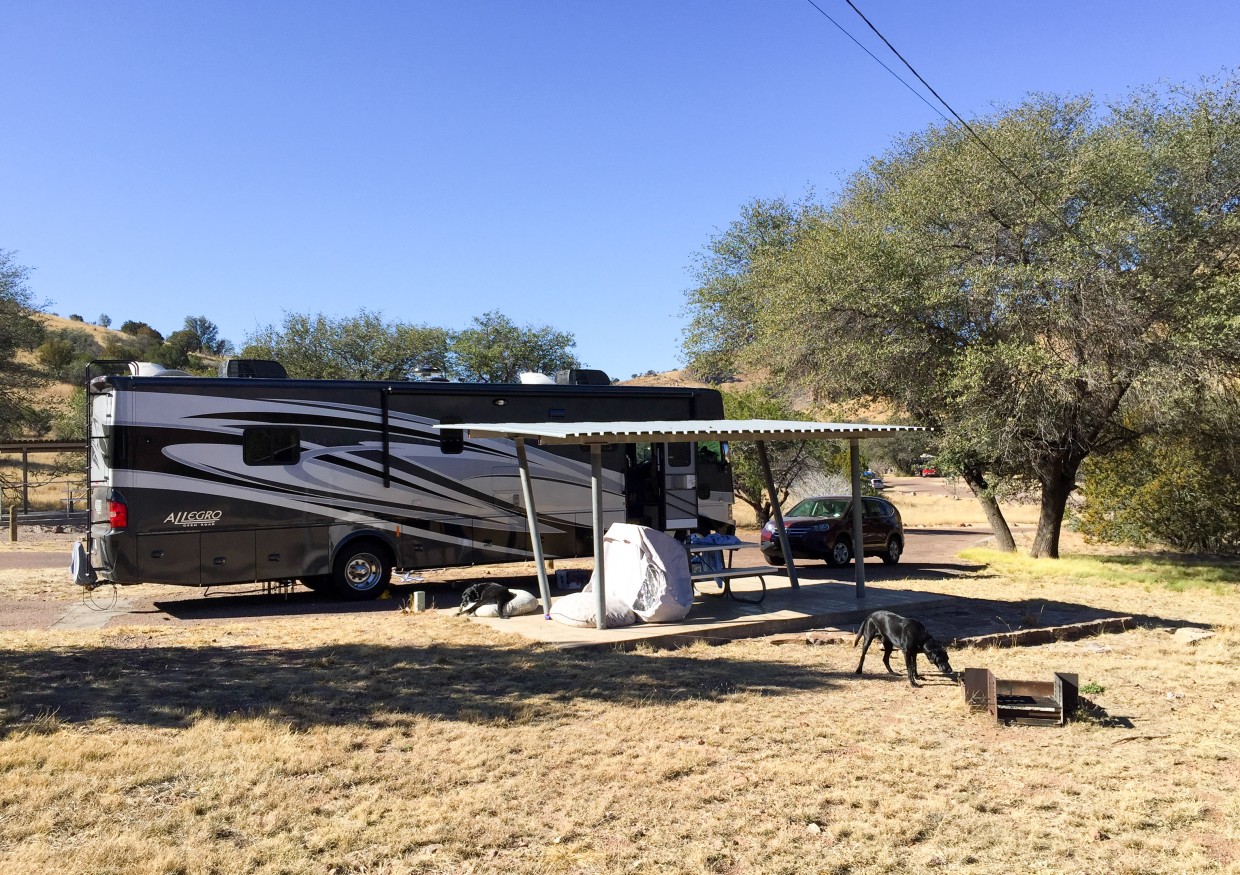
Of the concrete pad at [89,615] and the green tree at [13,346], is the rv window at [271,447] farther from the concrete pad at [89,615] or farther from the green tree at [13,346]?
the green tree at [13,346]

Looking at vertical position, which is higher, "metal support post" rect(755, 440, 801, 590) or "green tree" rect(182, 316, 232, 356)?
"green tree" rect(182, 316, 232, 356)

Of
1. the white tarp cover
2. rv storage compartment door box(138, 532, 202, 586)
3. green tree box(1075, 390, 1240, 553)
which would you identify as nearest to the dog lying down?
the white tarp cover

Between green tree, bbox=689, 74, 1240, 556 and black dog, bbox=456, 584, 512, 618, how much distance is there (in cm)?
912

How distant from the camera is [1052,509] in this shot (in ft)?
66.3

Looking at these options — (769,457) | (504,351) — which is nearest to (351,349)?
(504,351)

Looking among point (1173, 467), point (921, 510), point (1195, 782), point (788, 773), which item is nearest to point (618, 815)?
point (788, 773)

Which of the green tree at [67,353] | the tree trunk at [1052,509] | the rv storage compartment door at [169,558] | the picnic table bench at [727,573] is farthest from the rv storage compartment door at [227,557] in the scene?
the green tree at [67,353]

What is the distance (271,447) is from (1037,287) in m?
12.5

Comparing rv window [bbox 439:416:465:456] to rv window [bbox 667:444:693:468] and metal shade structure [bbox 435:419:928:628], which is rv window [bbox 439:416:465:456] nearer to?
metal shade structure [bbox 435:419:928:628]

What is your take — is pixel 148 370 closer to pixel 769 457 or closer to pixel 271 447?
pixel 271 447

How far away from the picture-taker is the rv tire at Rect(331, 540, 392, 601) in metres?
13.9

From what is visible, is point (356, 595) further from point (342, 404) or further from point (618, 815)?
point (618, 815)

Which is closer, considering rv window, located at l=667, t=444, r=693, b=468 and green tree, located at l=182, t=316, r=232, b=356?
rv window, located at l=667, t=444, r=693, b=468

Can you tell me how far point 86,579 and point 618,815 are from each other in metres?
9.70
